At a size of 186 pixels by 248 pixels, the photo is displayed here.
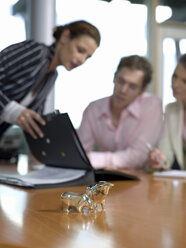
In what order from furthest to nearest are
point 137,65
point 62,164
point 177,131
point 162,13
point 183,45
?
point 183,45
point 162,13
point 137,65
point 177,131
point 62,164

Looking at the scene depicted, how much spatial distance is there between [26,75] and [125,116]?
0.61 m

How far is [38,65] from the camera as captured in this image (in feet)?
4.08

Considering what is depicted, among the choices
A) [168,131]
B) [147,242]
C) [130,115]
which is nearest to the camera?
[147,242]

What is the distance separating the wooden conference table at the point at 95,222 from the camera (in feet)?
1.15

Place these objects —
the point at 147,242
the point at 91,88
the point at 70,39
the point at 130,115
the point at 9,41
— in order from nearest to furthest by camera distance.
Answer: the point at 147,242 < the point at 9,41 < the point at 70,39 < the point at 130,115 < the point at 91,88

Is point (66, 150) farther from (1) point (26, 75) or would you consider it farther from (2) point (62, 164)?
(1) point (26, 75)

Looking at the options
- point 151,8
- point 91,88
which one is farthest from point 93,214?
point 151,8

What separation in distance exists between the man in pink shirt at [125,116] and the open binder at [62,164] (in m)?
0.70

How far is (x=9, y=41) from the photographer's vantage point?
74 centimetres

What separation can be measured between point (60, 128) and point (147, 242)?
0.50 meters

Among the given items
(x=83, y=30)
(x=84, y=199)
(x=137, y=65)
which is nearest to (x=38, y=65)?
(x=83, y=30)

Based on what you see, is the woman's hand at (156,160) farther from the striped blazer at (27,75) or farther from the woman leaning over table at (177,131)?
the striped blazer at (27,75)

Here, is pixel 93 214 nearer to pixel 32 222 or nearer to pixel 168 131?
pixel 32 222

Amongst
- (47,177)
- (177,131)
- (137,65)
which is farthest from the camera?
(137,65)
